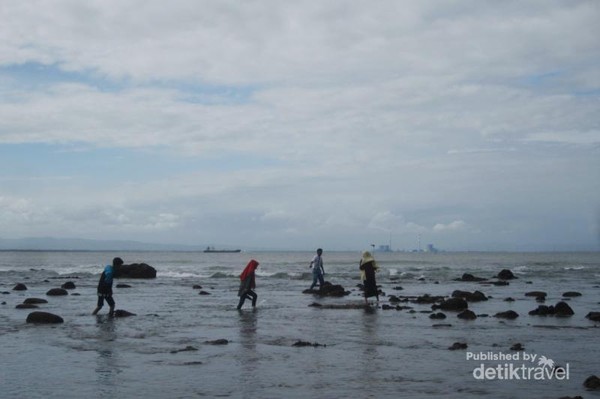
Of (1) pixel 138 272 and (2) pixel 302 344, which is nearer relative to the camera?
(2) pixel 302 344

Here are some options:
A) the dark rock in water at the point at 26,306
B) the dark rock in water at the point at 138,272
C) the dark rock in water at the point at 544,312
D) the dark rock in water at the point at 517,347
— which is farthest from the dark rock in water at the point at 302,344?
the dark rock in water at the point at 138,272

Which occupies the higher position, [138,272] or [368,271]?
[368,271]

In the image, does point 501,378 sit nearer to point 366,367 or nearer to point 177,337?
point 366,367

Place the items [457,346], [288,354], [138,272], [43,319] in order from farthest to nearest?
[138,272] < [43,319] < [457,346] < [288,354]

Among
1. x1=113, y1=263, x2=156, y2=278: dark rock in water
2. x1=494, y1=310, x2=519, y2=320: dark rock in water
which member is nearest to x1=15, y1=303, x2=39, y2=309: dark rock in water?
x1=494, y1=310, x2=519, y2=320: dark rock in water

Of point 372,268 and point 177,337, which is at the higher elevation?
point 372,268

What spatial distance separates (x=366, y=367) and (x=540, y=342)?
5418mm

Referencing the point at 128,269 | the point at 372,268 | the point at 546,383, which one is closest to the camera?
the point at 546,383

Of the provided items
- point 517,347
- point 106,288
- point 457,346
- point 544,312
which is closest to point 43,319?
point 106,288

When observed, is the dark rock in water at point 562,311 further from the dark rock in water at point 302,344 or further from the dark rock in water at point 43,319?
the dark rock in water at point 43,319

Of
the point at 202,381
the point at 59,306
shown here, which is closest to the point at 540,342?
the point at 202,381

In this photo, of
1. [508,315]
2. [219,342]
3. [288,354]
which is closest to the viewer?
[288,354]

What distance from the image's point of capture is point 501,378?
11625 millimetres

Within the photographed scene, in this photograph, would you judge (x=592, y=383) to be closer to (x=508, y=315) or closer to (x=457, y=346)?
(x=457, y=346)
